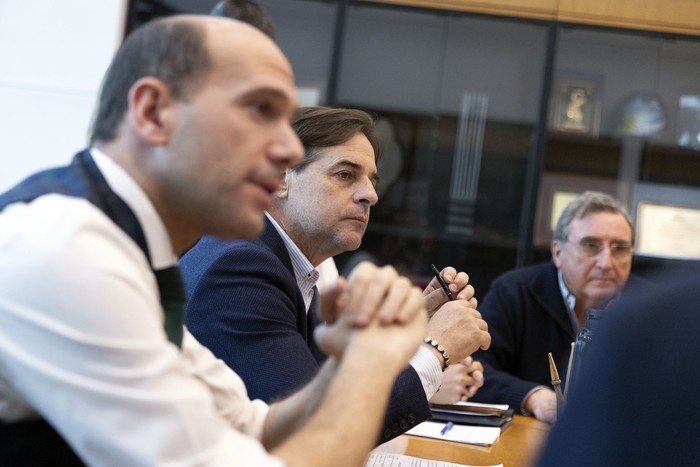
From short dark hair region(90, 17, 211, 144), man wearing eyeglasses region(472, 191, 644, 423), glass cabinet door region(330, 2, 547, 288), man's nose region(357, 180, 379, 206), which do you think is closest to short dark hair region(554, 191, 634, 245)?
man wearing eyeglasses region(472, 191, 644, 423)

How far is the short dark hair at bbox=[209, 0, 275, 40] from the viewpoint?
1320 mm

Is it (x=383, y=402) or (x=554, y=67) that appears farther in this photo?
(x=554, y=67)

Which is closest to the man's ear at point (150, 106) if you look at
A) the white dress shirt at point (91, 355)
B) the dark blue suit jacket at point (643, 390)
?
the white dress shirt at point (91, 355)

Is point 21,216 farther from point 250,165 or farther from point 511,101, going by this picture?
point 511,101

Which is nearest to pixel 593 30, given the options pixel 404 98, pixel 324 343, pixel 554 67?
pixel 554 67

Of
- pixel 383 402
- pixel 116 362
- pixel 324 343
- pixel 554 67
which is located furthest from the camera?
pixel 554 67

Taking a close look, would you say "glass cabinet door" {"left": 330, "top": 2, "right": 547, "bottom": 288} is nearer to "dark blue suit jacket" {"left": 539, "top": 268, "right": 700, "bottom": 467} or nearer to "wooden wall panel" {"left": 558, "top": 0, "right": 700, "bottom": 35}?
"wooden wall panel" {"left": 558, "top": 0, "right": 700, "bottom": 35}

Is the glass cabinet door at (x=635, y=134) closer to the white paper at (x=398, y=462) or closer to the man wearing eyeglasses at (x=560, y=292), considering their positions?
the man wearing eyeglasses at (x=560, y=292)

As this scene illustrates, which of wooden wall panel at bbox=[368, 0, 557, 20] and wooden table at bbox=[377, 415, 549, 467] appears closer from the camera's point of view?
wooden table at bbox=[377, 415, 549, 467]

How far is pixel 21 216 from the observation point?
0.91m

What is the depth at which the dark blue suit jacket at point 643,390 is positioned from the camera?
0.73 meters

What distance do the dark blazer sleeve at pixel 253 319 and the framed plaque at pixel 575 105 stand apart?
3311 mm

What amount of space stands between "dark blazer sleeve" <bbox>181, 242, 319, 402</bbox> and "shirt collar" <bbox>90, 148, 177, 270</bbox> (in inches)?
25.3

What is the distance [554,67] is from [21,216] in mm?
4225
